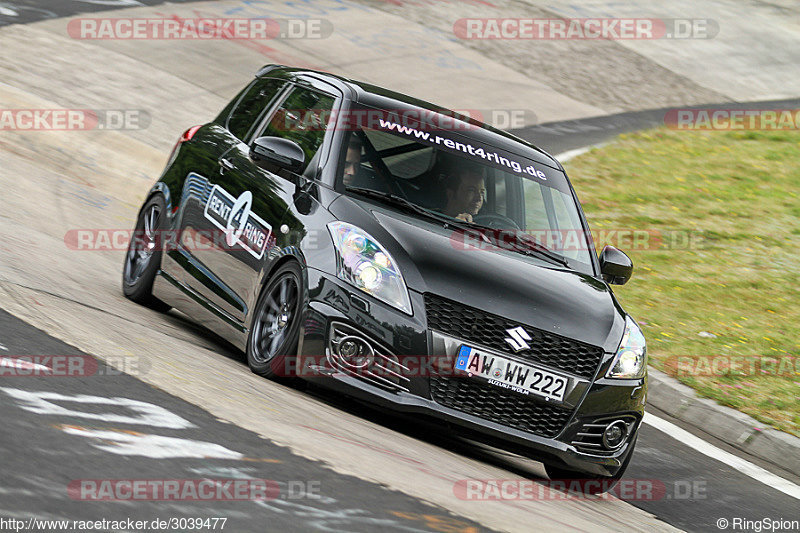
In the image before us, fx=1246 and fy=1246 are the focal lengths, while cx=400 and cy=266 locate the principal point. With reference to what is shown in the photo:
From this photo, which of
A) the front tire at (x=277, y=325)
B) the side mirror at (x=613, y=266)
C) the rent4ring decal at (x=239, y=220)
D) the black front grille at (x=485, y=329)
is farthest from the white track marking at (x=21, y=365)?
the side mirror at (x=613, y=266)

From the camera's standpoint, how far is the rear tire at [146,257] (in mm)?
8820

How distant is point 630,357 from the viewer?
6.77 metres

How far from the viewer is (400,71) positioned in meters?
21.2

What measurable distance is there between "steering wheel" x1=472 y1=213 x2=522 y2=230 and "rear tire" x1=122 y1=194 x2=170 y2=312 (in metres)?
2.50

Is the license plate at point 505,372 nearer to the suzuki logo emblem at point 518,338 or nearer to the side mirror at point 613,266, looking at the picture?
the suzuki logo emblem at point 518,338

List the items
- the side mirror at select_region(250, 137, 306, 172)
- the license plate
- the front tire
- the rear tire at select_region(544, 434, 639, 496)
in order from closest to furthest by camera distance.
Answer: the license plate < the front tire < the rear tire at select_region(544, 434, 639, 496) < the side mirror at select_region(250, 137, 306, 172)

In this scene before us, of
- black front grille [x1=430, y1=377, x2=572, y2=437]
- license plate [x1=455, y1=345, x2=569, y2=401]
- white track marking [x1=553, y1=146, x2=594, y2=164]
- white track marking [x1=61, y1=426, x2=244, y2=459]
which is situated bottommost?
white track marking [x1=553, y1=146, x2=594, y2=164]

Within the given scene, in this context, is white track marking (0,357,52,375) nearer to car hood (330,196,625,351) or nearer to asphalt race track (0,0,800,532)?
asphalt race track (0,0,800,532)

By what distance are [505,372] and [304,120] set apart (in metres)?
2.48

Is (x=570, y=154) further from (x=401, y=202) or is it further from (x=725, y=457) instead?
(x=401, y=202)

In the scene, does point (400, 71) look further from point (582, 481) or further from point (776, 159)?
point (582, 481)

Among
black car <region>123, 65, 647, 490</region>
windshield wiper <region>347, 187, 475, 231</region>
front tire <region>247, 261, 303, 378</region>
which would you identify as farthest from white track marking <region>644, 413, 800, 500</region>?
front tire <region>247, 261, 303, 378</region>

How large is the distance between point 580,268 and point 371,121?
5.10ft

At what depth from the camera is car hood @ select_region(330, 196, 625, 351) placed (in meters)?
6.39
